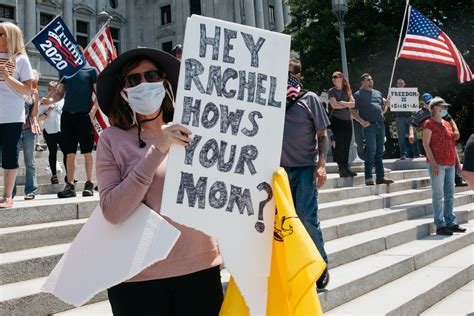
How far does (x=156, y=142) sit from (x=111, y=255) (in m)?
0.45

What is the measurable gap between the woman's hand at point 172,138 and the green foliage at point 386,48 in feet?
74.7

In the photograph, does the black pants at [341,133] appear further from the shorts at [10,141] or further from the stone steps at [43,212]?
the shorts at [10,141]

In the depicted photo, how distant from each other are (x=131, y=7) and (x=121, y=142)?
36218 millimetres

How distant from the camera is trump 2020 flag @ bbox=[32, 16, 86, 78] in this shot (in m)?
5.89

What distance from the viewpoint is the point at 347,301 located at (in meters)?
4.17

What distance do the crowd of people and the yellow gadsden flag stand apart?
0.42 feet

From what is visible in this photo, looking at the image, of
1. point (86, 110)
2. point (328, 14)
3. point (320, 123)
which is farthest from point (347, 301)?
point (328, 14)

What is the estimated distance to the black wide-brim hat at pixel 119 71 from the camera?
2016 mm

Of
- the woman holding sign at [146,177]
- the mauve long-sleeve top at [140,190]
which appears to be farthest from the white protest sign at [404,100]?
the mauve long-sleeve top at [140,190]

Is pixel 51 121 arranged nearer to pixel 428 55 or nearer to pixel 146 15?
pixel 428 55

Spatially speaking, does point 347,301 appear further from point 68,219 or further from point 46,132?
point 46,132

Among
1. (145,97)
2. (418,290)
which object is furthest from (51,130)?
(145,97)

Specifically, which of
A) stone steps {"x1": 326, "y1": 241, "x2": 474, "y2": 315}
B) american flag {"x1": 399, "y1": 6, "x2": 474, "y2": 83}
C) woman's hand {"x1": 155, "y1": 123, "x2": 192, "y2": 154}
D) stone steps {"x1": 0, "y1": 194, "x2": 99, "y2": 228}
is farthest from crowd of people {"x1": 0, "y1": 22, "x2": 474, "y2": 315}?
american flag {"x1": 399, "y1": 6, "x2": 474, "y2": 83}

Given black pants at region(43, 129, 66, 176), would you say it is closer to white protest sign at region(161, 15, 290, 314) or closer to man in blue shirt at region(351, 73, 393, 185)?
man in blue shirt at region(351, 73, 393, 185)
